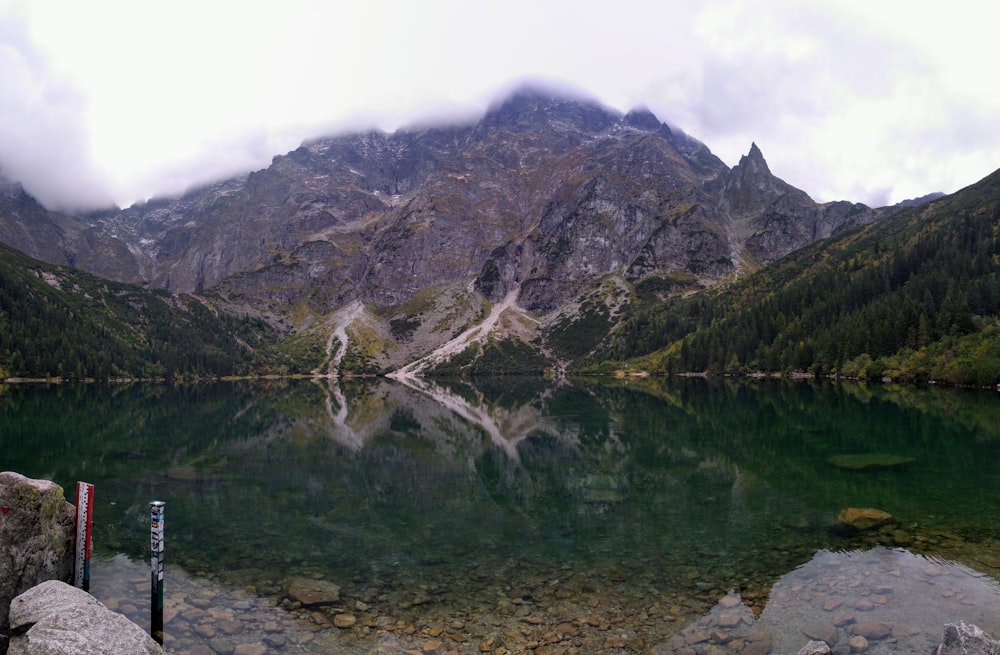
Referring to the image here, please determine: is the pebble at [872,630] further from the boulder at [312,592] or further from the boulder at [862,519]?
the boulder at [312,592]

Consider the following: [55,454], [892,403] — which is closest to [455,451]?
[55,454]

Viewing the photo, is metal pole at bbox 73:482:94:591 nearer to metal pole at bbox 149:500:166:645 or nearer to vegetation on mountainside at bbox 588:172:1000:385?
metal pole at bbox 149:500:166:645

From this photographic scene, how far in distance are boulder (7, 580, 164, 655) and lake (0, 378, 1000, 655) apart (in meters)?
3.25

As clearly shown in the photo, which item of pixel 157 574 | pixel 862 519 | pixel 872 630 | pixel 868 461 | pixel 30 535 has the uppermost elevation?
pixel 30 535

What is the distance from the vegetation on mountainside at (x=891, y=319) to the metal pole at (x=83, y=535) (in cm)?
11235

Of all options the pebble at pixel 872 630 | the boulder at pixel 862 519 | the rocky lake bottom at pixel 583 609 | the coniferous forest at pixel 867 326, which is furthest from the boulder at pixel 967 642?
the coniferous forest at pixel 867 326

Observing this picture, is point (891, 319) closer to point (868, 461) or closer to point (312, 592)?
point (868, 461)

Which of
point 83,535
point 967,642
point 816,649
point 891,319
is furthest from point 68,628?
point 891,319

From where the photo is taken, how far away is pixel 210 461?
134ft

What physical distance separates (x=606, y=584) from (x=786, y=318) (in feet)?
565

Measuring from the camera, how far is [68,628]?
1014cm

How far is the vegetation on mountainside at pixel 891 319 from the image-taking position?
339ft

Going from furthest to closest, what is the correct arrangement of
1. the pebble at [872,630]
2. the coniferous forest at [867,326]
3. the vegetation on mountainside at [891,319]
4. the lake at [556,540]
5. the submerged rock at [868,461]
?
the coniferous forest at [867,326]
the vegetation on mountainside at [891,319]
the submerged rock at [868,461]
the lake at [556,540]
the pebble at [872,630]

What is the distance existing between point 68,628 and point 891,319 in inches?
5699
